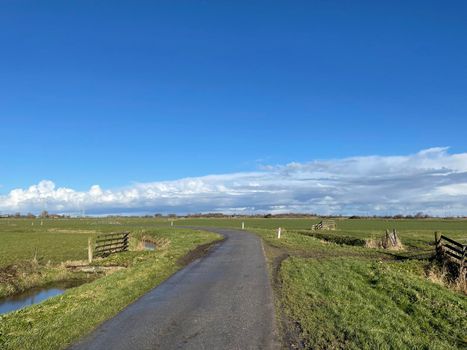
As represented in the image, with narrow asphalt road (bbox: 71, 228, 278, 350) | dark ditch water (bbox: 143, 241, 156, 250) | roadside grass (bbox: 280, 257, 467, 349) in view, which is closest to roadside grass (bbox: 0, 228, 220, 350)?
narrow asphalt road (bbox: 71, 228, 278, 350)

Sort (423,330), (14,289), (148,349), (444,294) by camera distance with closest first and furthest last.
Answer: (148,349)
(423,330)
(444,294)
(14,289)

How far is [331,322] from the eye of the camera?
1130cm

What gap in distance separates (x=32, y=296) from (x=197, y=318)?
11.9 metres

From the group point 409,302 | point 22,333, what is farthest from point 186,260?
point 22,333

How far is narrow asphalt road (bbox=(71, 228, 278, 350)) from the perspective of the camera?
9484 mm

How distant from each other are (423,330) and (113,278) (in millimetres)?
13201

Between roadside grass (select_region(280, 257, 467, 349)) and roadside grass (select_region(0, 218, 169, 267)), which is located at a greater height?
roadside grass (select_region(280, 257, 467, 349))

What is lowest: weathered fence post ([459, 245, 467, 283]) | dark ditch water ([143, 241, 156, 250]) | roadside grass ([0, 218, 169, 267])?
dark ditch water ([143, 241, 156, 250])

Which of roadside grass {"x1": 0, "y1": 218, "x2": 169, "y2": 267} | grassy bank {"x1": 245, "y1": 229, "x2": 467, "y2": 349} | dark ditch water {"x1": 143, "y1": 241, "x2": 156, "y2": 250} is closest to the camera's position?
grassy bank {"x1": 245, "y1": 229, "x2": 467, "y2": 349}

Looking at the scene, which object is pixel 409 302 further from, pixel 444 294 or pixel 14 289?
pixel 14 289

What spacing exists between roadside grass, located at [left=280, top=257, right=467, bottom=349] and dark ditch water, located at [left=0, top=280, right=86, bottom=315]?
35.9ft

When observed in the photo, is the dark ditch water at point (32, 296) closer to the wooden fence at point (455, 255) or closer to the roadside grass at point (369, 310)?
the roadside grass at point (369, 310)

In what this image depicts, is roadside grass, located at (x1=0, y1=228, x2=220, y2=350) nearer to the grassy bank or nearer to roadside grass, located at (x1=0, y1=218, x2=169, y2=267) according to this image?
the grassy bank

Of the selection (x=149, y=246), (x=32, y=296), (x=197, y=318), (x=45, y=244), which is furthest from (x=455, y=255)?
(x=45, y=244)
